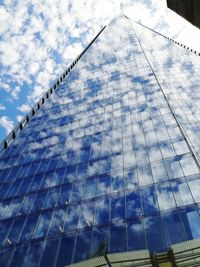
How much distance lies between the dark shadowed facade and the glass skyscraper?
54.9ft

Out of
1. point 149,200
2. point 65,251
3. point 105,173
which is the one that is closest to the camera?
point 65,251

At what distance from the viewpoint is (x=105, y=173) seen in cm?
3812

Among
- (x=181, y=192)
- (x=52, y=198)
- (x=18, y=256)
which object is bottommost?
(x=52, y=198)

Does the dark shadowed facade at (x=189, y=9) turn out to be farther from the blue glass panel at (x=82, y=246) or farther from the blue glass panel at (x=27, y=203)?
the blue glass panel at (x=27, y=203)

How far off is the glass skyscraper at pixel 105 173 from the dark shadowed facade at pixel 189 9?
1674cm

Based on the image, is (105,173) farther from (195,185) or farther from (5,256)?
(5,256)

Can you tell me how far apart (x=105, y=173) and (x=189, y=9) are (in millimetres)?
27079

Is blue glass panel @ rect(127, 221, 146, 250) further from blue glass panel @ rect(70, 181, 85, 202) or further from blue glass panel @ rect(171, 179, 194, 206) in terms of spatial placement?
blue glass panel @ rect(70, 181, 85, 202)

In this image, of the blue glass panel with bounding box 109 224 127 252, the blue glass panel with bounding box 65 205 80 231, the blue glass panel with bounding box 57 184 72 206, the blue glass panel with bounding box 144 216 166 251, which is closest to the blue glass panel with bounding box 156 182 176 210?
the blue glass panel with bounding box 144 216 166 251

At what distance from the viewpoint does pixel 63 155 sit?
Answer: 47.1 metres

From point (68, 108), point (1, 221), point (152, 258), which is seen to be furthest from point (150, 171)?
point (68, 108)

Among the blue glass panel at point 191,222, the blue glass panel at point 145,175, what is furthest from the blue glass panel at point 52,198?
the blue glass panel at point 191,222

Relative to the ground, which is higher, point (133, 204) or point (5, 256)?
point (133, 204)

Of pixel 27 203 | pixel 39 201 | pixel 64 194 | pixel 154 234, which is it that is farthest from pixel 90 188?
pixel 154 234
